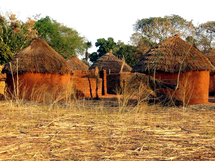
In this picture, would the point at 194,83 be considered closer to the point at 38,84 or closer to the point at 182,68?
the point at 182,68

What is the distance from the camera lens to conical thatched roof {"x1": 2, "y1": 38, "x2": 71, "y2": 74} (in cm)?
951

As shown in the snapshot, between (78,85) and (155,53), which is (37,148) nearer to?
(155,53)

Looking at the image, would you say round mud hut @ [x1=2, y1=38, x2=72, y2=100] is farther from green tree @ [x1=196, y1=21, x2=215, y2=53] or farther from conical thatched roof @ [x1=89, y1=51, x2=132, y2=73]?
green tree @ [x1=196, y1=21, x2=215, y2=53]

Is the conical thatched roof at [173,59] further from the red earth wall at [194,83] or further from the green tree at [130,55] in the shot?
the green tree at [130,55]

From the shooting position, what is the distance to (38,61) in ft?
32.0

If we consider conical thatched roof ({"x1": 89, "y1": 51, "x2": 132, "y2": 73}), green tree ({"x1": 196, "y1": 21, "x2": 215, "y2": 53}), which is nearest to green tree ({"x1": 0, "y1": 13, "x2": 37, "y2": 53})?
conical thatched roof ({"x1": 89, "y1": 51, "x2": 132, "y2": 73})

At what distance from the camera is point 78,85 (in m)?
12.1

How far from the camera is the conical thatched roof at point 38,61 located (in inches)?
374

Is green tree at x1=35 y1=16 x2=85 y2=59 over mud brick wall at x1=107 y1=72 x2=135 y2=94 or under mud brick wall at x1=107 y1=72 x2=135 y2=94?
over

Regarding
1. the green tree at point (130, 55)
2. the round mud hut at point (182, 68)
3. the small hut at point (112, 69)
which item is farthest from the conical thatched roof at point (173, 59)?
the green tree at point (130, 55)

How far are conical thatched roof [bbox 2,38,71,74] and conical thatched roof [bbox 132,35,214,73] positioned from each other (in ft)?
9.20

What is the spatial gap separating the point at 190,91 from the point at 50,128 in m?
5.92

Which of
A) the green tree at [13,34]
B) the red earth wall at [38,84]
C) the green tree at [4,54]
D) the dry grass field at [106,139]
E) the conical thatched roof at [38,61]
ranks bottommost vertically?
the dry grass field at [106,139]

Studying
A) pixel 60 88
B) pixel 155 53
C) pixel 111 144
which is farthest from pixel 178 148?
pixel 60 88
